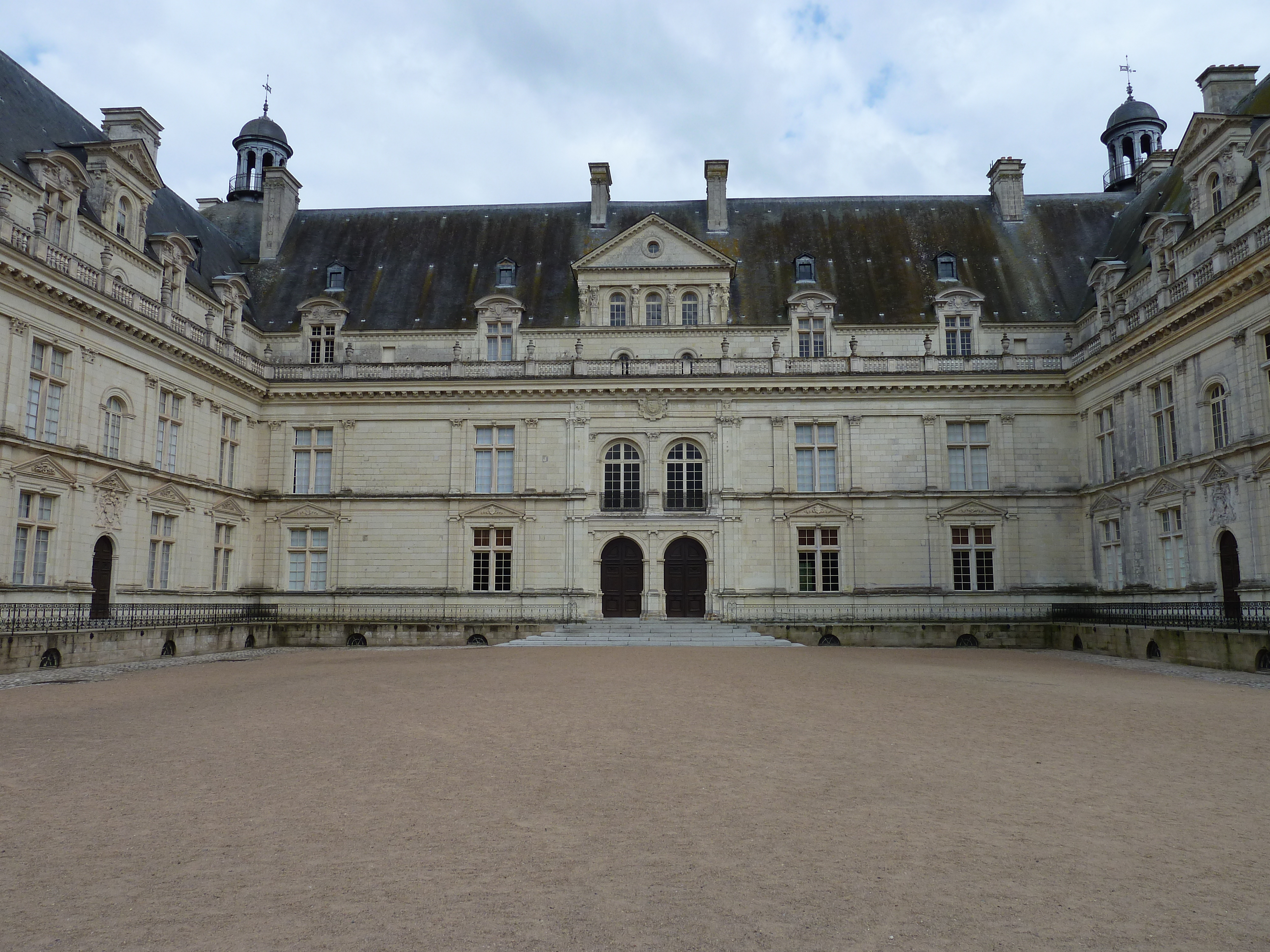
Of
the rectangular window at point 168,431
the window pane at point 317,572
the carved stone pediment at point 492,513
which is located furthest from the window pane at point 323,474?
the rectangular window at point 168,431

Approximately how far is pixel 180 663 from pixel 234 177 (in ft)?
90.8

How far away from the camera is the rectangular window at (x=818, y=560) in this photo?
108ft

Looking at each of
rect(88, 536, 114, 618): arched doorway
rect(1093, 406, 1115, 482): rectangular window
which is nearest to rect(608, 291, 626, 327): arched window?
rect(1093, 406, 1115, 482): rectangular window

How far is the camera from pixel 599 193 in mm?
38250

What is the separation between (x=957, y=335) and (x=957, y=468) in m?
5.04

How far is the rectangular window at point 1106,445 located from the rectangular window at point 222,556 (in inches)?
1186

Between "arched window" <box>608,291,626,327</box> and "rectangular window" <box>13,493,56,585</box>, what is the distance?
19.3 metres

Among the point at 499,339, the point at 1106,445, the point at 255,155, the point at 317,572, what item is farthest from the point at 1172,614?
the point at 255,155

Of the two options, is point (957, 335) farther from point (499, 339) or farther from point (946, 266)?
point (499, 339)

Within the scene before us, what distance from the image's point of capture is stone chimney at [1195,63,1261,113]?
28.4 m

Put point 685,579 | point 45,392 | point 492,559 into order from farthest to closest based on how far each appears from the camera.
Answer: point 492,559 → point 685,579 → point 45,392

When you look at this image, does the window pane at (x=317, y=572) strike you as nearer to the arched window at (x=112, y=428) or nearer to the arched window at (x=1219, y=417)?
the arched window at (x=112, y=428)

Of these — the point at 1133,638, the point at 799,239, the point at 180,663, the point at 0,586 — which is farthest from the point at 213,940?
the point at 799,239

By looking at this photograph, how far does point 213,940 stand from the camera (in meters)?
4.68
